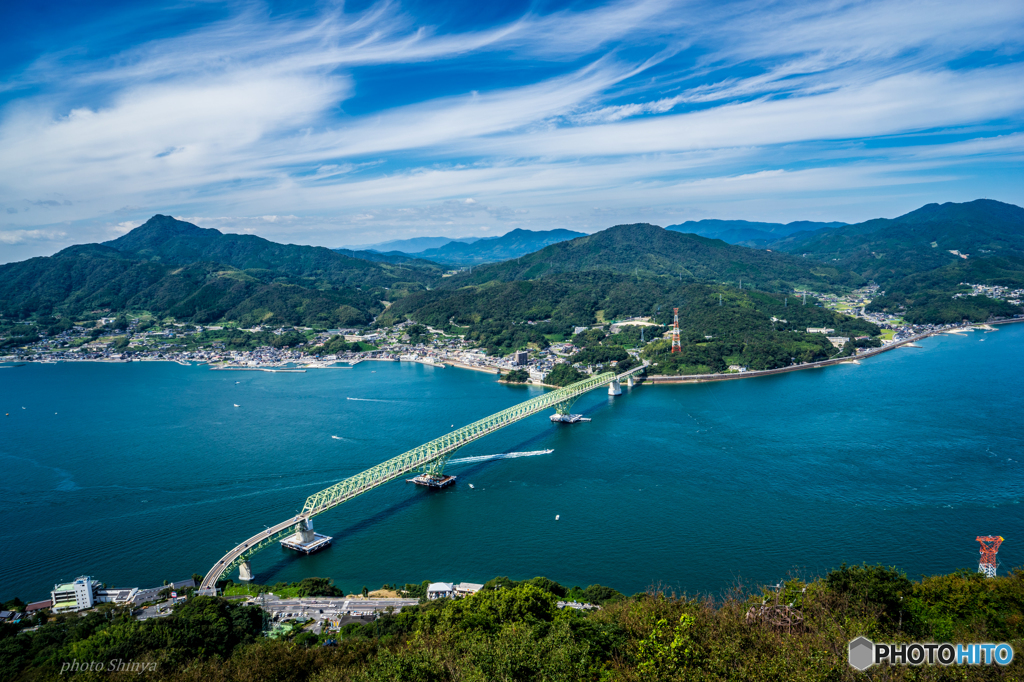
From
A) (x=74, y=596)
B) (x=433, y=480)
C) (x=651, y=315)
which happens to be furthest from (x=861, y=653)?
(x=651, y=315)

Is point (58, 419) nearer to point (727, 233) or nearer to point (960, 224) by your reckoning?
point (960, 224)

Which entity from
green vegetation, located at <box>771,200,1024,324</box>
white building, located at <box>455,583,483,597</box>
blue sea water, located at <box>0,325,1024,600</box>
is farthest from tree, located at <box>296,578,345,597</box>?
green vegetation, located at <box>771,200,1024,324</box>

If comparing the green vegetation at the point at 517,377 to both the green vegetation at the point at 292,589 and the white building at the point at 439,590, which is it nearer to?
the green vegetation at the point at 292,589

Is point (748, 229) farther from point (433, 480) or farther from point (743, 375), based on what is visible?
point (433, 480)

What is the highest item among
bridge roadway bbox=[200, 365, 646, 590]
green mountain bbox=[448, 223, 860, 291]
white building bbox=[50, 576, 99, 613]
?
green mountain bbox=[448, 223, 860, 291]

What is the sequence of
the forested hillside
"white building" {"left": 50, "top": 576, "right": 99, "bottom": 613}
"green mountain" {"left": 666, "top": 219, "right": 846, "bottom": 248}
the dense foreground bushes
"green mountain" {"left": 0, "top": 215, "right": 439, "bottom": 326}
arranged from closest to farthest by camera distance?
the dense foreground bushes, "white building" {"left": 50, "top": 576, "right": 99, "bottom": 613}, the forested hillside, "green mountain" {"left": 0, "top": 215, "right": 439, "bottom": 326}, "green mountain" {"left": 666, "top": 219, "right": 846, "bottom": 248}

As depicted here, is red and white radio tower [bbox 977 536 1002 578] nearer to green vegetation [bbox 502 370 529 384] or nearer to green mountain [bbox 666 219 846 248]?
green vegetation [bbox 502 370 529 384]

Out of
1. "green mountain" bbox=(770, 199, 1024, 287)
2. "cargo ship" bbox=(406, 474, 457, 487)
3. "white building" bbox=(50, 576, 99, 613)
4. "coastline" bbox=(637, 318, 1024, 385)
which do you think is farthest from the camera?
"green mountain" bbox=(770, 199, 1024, 287)
